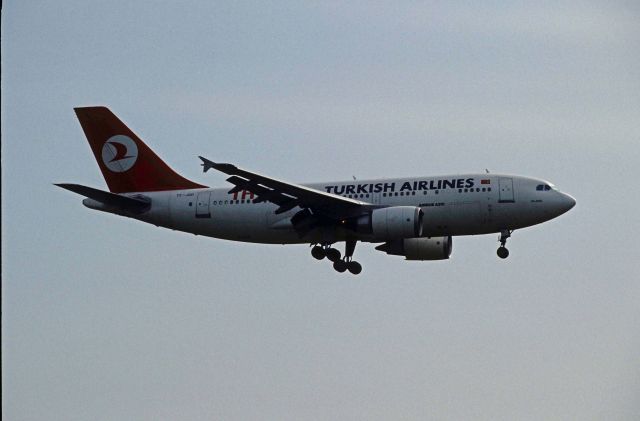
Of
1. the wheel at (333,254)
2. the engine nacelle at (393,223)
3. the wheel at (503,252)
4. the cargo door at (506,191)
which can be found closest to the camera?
the engine nacelle at (393,223)

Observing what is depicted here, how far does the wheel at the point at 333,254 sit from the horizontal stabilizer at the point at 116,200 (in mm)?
9560

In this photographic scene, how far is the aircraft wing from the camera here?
56688 mm

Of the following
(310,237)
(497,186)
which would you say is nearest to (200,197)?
(310,237)

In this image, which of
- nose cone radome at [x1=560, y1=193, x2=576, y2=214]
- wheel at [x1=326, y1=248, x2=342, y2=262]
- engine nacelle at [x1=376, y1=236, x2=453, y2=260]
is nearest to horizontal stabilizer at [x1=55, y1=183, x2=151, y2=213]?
wheel at [x1=326, y1=248, x2=342, y2=262]

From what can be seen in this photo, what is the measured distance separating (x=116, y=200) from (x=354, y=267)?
12.3 metres

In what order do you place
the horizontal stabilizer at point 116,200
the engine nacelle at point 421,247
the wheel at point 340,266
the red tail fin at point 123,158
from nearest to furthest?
Answer: the horizontal stabilizer at point 116,200, the wheel at point 340,266, the engine nacelle at point 421,247, the red tail fin at point 123,158

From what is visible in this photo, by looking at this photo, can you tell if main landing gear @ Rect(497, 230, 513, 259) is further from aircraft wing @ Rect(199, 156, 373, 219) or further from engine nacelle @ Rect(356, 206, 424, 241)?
aircraft wing @ Rect(199, 156, 373, 219)

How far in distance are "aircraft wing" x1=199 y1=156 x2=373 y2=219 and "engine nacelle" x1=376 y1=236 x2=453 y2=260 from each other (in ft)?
16.9

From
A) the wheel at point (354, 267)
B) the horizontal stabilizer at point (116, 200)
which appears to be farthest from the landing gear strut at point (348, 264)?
the horizontal stabilizer at point (116, 200)

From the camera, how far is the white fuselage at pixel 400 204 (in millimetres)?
58156

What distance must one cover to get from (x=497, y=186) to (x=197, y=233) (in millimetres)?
15519

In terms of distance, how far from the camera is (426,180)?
59750 millimetres

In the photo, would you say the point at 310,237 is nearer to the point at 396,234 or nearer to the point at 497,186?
the point at 396,234

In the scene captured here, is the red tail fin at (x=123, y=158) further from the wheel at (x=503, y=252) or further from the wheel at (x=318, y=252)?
the wheel at (x=503, y=252)
